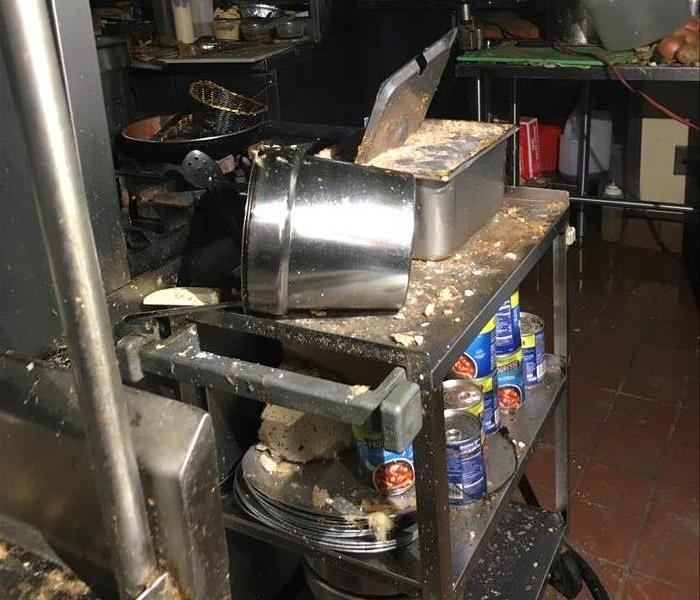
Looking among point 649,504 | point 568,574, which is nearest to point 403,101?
point 568,574

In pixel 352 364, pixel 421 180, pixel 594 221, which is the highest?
pixel 421 180

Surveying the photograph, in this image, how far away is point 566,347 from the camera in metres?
1.46

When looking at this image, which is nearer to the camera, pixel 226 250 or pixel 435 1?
pixel 226 250

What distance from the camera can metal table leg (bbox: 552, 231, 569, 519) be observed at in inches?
53.3

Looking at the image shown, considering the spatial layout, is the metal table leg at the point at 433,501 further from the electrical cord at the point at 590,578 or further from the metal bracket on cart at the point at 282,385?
the electrical cord at the point at 590,578

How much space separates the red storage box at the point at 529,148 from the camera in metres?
3.19

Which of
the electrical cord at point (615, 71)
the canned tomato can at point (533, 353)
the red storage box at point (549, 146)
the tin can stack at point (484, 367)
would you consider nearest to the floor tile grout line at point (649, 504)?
the canned tomato can at point (533, 353)

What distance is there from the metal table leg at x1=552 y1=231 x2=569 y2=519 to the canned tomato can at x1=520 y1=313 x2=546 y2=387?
0.04 metres

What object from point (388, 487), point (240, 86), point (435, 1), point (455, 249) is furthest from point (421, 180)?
point (435, 1)

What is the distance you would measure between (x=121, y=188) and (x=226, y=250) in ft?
1.84

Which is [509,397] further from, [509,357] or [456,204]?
[456,204]

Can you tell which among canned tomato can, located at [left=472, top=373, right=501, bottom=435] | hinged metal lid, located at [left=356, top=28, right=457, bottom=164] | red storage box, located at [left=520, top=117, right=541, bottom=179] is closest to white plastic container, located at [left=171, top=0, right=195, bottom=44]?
red storage box, located at [left=520, top=117, right=541, bottom=179]

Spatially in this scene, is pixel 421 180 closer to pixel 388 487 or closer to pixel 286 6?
pixel 388 487

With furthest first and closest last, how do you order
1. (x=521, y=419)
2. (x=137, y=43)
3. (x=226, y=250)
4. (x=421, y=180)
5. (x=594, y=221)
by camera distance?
(x=594, y=221), (x=137, y=43), (x=521, y=419), (x=226, y=250), (x=421, y=180)
